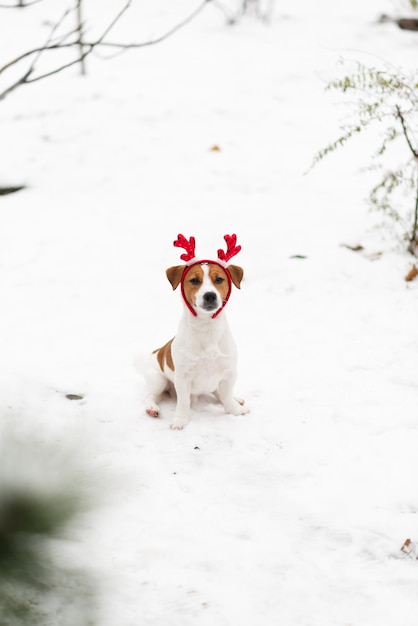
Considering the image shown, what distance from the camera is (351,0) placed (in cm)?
961

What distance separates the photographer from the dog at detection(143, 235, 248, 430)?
10.1 feet

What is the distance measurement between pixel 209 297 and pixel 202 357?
1.16 feet

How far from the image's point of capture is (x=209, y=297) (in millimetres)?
2988

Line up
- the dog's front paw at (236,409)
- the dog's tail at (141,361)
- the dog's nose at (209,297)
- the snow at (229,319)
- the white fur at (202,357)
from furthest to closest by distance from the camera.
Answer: the dog's tail at (141,361), the dog's front paw at (236,409), the white fur at (202,357), the dog's nose at (209,297), the snow at (229,319)

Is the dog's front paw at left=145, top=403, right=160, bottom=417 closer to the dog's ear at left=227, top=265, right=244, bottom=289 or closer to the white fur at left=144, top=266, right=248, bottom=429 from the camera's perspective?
the white fur at left=144, top=266, right=248, bottom=429

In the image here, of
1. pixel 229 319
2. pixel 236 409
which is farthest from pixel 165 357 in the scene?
pixel 229 319

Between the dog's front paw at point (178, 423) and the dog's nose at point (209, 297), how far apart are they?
696mm

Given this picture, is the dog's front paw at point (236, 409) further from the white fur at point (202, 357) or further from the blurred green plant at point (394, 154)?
the blurred green plant at point (394, 154)

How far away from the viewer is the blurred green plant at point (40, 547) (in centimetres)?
214

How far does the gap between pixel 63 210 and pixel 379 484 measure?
3.80 m

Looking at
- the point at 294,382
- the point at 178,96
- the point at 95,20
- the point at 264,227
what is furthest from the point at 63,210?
the point at 95,20

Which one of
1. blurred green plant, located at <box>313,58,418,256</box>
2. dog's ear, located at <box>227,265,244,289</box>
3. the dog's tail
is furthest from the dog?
blurred green plant, located at <box>313,58,418,256</box>

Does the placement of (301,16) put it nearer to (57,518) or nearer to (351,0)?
(351,0)

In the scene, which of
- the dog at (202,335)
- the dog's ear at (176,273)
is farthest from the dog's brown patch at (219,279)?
the dog's ear at (176,273)
